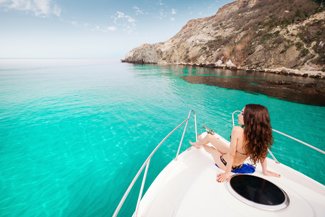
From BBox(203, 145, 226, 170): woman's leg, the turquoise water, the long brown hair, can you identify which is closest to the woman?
the long brown hair

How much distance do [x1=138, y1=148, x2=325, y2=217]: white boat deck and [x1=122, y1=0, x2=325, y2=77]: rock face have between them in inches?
1747

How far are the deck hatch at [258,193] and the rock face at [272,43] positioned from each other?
45.3 metres

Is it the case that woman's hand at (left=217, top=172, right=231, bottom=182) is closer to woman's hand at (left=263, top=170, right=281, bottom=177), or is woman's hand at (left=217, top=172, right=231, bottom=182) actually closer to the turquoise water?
woman's hand at (left=263, top=170, right=281, bottom=177)

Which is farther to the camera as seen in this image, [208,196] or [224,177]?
[224,177]

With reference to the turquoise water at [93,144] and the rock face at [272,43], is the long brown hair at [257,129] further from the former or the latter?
the rock face at [272,43]

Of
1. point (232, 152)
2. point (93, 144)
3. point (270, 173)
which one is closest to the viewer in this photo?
point (232, 152)

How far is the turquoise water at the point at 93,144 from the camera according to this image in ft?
18.5

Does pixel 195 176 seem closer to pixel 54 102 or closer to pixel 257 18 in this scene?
pixel 54 102

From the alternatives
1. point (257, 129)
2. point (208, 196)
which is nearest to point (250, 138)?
point (257, 129)

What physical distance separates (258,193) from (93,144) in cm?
848

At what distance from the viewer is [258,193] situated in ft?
9.21

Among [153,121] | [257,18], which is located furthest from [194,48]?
[153,121]

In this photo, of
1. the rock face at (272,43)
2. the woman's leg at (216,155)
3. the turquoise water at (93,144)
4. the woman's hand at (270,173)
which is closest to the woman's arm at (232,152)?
the woman's leg at (216,155)

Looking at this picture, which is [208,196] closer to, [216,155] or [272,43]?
[216,155]
